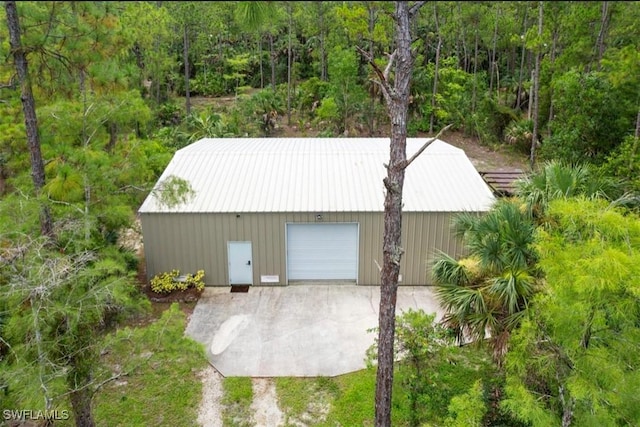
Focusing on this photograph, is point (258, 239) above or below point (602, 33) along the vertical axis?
below

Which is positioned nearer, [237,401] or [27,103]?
[27,103]

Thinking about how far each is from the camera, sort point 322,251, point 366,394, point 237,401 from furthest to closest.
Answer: point 322,251, point 366,394, point 237,401

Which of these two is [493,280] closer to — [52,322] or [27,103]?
[52,322]

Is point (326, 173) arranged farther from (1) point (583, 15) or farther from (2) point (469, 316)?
(1) point (583, 15)

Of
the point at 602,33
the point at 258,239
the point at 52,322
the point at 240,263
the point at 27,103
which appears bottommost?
the point at 240,263

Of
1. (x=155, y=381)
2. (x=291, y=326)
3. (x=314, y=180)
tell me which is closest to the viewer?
(x=155, y=381)

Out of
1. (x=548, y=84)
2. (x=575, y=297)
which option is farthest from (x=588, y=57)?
(x=575, y=297)

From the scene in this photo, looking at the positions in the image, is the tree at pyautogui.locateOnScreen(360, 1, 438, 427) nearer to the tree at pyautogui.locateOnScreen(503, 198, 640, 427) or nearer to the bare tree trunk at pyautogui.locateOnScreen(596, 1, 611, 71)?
the tree at pyautogui.locateOnScreen(503, 198, 640, 427)

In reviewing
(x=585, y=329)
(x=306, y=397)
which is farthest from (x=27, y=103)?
(x=585, y=329)
